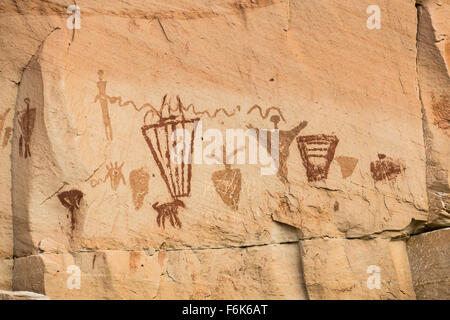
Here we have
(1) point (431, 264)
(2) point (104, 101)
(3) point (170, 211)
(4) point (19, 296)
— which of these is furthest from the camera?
(2) point (104, 101)

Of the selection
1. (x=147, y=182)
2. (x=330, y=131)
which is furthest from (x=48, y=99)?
(x=330, y=131)

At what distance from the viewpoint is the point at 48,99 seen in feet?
19.0

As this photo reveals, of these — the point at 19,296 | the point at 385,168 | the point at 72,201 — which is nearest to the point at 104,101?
the point at 72,201

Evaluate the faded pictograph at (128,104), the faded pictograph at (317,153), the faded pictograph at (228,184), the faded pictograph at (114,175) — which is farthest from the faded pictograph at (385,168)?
the faded pictograph at (114,175)

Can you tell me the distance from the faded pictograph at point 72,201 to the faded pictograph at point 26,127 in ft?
1.44

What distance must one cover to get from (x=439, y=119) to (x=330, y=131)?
33.4 inches

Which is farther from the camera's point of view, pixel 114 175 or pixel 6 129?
pixel 6 129

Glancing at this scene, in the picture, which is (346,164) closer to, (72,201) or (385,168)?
(385,168)

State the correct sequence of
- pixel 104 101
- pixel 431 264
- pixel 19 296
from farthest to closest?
pixel 104 101
pixel 431 264
pixel 19 296

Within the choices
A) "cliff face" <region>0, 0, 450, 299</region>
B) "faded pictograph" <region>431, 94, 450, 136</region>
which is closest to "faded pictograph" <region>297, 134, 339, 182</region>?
"cliff face" <region>0, 0, 450, 299</region>

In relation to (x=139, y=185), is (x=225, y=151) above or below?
above

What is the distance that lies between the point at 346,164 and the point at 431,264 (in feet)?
3.20

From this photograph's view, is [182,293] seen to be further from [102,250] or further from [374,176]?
[374,176]

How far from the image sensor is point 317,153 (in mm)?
5801
